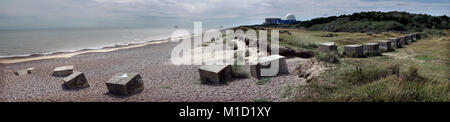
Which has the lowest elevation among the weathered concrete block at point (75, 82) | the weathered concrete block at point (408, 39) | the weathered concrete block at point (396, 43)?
the weathered concrete block at point (75, 82)

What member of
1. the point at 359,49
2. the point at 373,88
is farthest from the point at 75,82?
the point at 359,49

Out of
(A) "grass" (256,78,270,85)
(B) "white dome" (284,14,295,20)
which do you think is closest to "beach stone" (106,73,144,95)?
(A) "grass" (256,78,270,85)

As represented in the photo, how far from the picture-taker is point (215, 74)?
689cm

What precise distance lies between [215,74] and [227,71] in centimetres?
57

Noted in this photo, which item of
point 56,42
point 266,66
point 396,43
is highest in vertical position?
point 56,42

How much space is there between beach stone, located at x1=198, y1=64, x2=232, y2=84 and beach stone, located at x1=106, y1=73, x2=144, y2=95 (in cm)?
176

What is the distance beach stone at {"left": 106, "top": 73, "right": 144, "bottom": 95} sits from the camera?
6.26m

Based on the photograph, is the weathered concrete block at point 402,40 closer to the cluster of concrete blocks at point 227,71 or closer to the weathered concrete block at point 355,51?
the weathered concrete block at point 355,51

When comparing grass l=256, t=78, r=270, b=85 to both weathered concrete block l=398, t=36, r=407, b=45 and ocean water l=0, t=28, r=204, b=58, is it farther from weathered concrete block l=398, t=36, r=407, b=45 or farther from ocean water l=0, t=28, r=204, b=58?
ocean water l=0, t=28, r=204, b=58

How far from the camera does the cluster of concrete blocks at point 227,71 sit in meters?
7.00

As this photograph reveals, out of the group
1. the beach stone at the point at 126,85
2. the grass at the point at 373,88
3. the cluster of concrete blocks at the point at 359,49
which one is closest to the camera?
the grass at the point at 373,88

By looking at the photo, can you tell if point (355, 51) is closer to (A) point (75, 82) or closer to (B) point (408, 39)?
(A) point (75, 82)

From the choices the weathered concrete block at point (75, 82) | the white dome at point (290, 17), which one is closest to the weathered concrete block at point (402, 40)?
the weathered concrete block at point (75, 82)
